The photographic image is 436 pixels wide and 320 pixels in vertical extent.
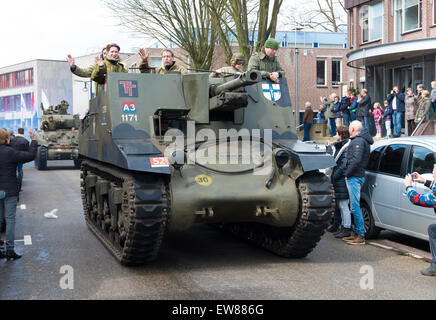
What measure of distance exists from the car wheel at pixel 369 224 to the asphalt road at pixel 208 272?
0.49 metres

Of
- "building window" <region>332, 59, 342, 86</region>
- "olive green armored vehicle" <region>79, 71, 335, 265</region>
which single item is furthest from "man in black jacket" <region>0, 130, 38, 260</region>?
"building window" <region>332, 59, 342, 86</region>

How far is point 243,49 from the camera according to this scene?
2161 cm

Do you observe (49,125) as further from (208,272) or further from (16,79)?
(16,79)

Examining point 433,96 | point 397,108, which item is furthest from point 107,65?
point 397,108

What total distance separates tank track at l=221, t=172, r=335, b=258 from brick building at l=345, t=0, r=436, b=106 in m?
16.1

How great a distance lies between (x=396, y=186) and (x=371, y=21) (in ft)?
72.9

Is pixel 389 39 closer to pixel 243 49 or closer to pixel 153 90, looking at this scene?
pixel 243 49

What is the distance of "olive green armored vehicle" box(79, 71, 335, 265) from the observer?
23.9 ft

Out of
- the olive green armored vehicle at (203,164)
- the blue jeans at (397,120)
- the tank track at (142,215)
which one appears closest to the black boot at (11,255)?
the olive green armored vehicle at (203,164)

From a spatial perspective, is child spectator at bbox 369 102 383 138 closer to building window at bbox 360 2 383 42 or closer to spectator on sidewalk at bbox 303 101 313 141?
spectator on sidewalk at bbox 303 101 313 141

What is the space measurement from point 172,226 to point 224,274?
0.83m

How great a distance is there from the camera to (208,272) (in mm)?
7508

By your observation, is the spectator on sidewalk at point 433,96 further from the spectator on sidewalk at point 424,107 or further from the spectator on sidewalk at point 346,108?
the spectator on sidewalk at point 346,108

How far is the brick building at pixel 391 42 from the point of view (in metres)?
24.1
